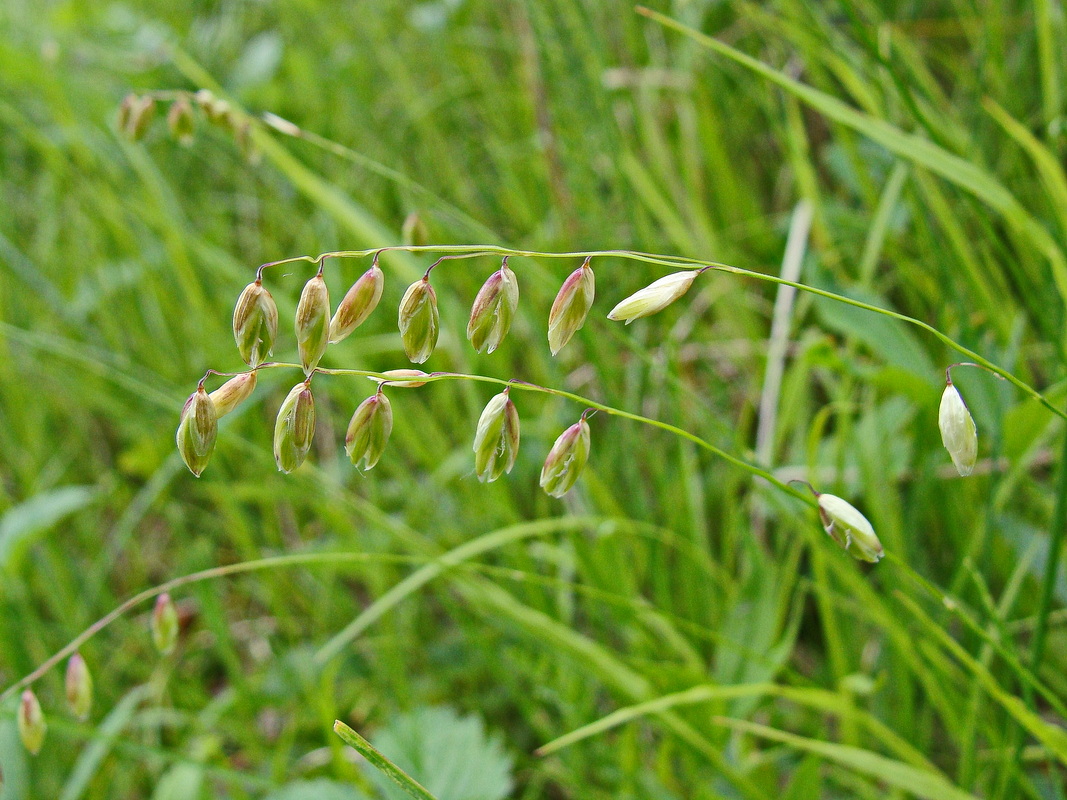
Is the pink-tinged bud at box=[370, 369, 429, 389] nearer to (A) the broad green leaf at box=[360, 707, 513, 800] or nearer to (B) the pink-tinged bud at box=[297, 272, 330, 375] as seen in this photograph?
(B) the pink-tinged bud at box=[297, 272, 330, 375]

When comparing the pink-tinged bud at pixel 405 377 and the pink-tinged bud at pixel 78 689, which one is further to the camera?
the pink-tinged bud at pixel 78 689

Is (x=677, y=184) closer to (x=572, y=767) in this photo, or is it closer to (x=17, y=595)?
(x=572, y=767)

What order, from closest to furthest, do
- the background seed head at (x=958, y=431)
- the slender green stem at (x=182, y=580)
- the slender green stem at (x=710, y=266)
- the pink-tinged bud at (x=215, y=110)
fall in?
the slender green stem at (x=710, y=266) < the background seed head at (x=958, y=431) < the slender green stem at (x=182, y=580) < the pink-tinged bud at (x=215, y=110)

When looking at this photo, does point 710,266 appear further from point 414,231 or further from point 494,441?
point 414,231

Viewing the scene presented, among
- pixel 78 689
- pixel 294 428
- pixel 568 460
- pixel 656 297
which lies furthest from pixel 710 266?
pixel 78 689

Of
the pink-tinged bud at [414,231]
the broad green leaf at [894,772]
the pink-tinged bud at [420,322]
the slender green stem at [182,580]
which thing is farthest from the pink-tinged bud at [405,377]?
the broad green leaf at [894,772]

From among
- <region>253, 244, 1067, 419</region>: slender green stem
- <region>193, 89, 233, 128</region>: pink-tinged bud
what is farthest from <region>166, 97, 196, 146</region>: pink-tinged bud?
<region>253, 244, 1067, 419</region>: slender green stem

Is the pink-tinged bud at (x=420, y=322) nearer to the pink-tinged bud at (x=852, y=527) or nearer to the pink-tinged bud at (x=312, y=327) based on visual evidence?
the pink-tinged bud at (x=312, y=327)
